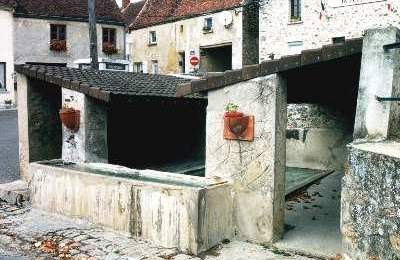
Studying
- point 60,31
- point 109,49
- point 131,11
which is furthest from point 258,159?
point 131,11

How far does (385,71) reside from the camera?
202 inches

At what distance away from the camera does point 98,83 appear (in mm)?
9055

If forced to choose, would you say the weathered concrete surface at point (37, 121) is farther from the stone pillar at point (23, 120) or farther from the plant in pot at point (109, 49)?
the plant in pot at point (109, 49)

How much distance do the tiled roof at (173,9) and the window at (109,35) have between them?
2120mm

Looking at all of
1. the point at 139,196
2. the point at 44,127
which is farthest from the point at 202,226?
the point at 44,127

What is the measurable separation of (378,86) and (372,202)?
132 centimetres

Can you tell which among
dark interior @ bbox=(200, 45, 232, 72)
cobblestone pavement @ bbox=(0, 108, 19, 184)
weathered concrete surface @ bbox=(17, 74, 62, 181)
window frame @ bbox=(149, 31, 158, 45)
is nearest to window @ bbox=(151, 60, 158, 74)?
window frame @ bbox=(149, 31, 158, 45)

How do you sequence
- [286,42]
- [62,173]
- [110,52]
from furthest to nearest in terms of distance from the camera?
1. [110,52]
2. [286,42]
3. [62,173]

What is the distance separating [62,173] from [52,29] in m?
24.4

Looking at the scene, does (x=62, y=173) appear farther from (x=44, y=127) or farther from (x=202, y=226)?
(x=202, y=226)

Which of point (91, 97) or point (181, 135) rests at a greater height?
point (91, 97)

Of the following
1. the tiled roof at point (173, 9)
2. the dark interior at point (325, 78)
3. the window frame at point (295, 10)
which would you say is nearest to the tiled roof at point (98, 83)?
the dark interior at point (325, 78)

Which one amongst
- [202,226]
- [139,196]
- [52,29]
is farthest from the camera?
[52,29]

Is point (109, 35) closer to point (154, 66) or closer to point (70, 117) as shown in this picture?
point (154, 66)
